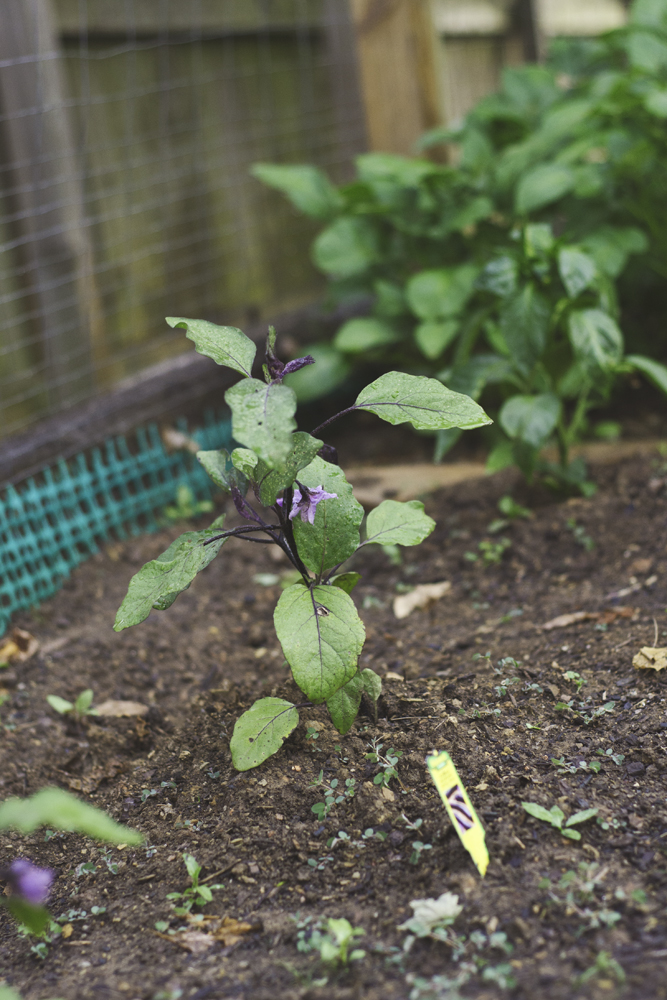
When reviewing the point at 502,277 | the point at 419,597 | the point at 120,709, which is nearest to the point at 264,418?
the point at 120,709

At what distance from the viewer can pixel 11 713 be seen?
1.94 meters

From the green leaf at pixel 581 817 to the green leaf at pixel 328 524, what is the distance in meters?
0.52

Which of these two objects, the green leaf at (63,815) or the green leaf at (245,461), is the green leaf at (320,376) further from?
the green leaf at (63,815)

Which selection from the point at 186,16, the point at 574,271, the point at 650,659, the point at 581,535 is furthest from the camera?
the point at 186,16

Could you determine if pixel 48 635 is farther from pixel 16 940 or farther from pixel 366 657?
pixel 16 940

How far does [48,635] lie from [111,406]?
87 centimetres

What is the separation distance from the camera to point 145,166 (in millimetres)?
3109

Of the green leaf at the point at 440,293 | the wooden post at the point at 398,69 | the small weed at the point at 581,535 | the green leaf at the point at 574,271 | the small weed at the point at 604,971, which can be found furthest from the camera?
the wooden post at the point at 398,69

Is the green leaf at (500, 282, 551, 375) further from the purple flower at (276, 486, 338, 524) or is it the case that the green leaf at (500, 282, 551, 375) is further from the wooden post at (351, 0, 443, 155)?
the wooden post at (351, 0, 443, 155)

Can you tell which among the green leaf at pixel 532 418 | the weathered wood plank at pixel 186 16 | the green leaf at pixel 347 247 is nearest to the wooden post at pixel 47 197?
the weathered wood plank at pixel 186 16

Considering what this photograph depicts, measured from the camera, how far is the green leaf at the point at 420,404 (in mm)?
1267

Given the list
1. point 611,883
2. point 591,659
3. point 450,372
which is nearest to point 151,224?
point 450,372

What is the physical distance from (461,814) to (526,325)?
138 cm

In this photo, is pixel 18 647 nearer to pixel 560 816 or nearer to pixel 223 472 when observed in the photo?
pixel 223 472
